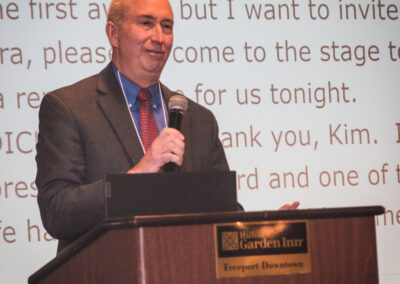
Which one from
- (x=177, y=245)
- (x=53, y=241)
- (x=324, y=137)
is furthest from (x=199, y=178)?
(x=324, y=137)

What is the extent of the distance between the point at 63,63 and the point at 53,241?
0.84m

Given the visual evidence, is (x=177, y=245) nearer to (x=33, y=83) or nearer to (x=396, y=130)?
(x=33, y=83)

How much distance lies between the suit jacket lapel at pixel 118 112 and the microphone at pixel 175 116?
11.6 inches

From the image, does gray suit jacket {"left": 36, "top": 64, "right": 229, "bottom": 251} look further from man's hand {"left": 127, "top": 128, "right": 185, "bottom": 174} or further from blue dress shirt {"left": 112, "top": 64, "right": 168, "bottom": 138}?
man's hand {"left": 127, "top": 128, "right": 185, "bottom": 174}

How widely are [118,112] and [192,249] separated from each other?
35.3 inches

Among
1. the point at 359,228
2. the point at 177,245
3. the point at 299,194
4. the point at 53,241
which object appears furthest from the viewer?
the point at 299,194

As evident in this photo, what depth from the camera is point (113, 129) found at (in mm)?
2270

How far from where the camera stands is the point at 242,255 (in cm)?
155

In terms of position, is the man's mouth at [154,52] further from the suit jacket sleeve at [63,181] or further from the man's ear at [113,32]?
the suit jacket sleeve at [63,181]

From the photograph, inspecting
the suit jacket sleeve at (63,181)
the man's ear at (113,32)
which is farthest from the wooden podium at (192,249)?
the man's ear at (113,32)

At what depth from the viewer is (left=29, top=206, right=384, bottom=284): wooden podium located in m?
1.49

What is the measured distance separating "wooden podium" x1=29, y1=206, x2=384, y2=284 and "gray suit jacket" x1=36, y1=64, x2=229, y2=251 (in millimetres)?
243

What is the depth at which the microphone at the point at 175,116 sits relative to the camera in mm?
1795

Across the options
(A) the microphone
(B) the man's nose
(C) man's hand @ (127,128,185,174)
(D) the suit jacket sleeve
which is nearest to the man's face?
(B) the man's nose
